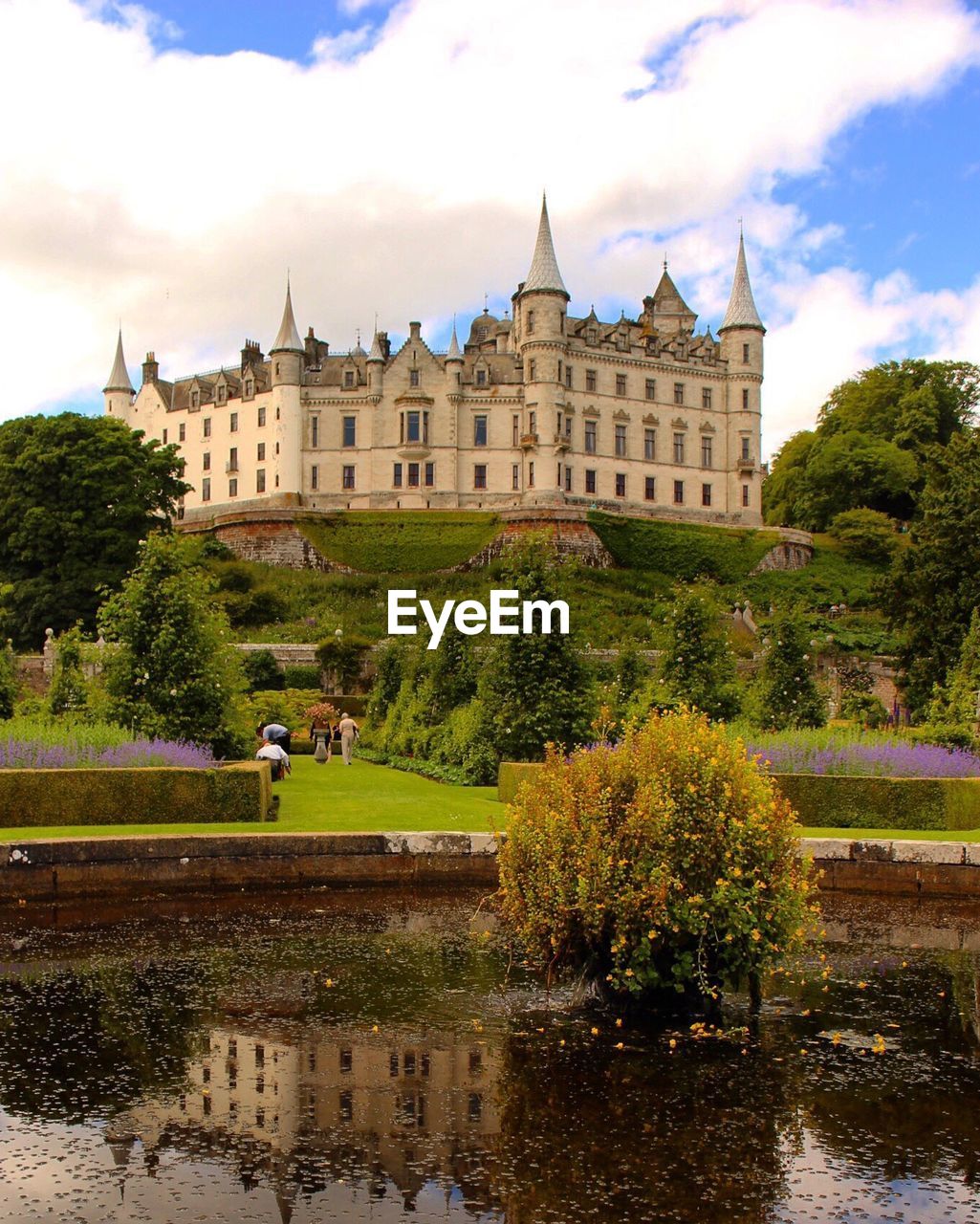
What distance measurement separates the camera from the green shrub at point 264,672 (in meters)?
44.8

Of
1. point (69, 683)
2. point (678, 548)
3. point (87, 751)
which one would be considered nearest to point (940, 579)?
point (69, 683)

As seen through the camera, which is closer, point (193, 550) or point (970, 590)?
point (193, 550)

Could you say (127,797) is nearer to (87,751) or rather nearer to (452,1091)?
(87,751)

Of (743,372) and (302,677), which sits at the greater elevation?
(743,372)

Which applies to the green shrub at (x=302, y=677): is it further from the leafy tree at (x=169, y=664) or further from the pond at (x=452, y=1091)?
the pond at (x=452, y=1091)

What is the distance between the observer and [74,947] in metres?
11.6

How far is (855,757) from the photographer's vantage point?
1881cm

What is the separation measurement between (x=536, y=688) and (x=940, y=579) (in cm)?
1943

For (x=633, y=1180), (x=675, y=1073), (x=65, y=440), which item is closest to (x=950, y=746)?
(x=675, y=1073)

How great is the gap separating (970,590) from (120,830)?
2770 cm

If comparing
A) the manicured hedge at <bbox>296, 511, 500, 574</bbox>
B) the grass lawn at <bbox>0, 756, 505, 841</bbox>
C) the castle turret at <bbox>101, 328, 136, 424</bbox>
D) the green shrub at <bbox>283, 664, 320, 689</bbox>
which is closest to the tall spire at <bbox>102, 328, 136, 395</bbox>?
the castle turret at <bbox>101, 328, 136, 424</bbox>

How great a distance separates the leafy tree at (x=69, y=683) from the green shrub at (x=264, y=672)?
21.2 metres

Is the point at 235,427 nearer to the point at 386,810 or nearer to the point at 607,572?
the point at 607,572

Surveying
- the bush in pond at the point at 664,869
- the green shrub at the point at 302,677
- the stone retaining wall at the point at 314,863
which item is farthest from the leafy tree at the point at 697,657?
the green shrub at the point at 302,677
